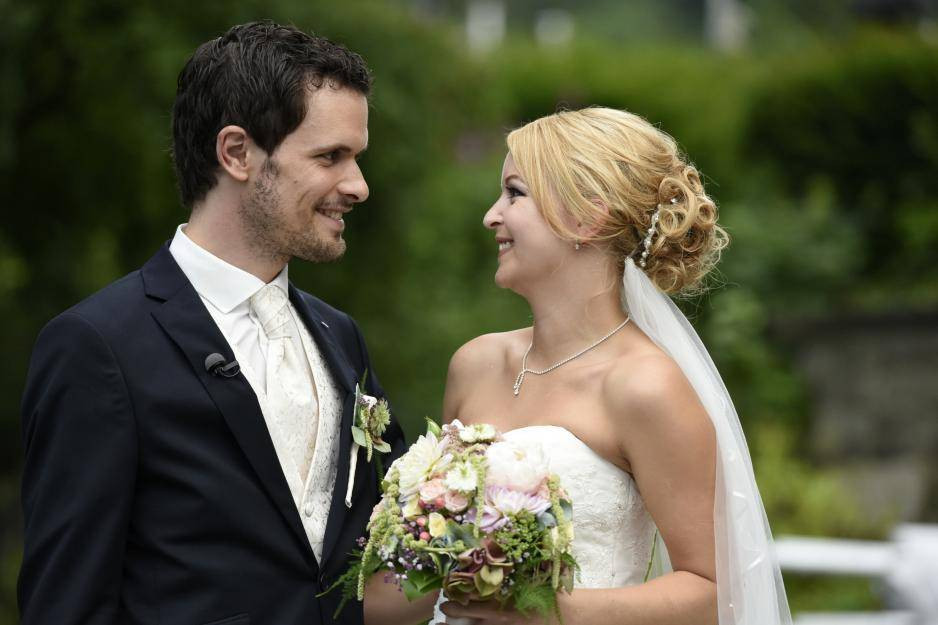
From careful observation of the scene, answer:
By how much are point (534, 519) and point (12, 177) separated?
757 cm

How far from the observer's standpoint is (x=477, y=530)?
3.20 metres

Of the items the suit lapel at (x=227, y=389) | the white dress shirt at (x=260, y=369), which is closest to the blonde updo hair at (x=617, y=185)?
the white dress shirt at (x=260, y=369)

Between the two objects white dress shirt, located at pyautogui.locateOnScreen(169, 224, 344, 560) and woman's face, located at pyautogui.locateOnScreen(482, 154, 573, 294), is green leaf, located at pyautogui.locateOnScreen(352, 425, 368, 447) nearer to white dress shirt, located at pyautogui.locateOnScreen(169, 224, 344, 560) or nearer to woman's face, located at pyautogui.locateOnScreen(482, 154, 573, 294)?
white dress shirt, located at pyautogui.locateOnScreen(169, 224, 344, 560)

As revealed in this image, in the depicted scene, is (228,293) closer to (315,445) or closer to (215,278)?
(215,278)

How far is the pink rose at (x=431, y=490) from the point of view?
10.7ft

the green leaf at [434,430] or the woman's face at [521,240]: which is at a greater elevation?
the woman's face at [521,240]

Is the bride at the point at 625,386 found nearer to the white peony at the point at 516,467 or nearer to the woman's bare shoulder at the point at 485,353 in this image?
the woman's bare shoulder at the point at 485,353

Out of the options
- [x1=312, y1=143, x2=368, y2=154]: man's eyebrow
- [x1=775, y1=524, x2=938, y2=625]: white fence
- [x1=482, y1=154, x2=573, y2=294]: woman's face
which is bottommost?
[x1=775, y1=524, x2=938, y2=625]: white fence

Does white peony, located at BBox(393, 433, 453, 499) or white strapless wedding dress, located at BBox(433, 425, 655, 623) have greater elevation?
white peony, located at BBox(393, 433, 453, 499)

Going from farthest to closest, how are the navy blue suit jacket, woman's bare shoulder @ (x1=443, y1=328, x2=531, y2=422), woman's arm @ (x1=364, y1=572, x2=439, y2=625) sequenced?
woman's bare shoulder @ (x1=443, y1=328, x2=531, y2=422)
woman's arm @ (x1=364, y1=572, x2=439, y2=625)
the navy blue suit jacket

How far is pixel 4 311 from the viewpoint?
10.3 meters

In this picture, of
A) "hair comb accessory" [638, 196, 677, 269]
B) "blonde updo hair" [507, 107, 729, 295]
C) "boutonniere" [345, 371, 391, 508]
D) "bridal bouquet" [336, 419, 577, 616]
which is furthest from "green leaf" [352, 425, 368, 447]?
"hair comb accessory" [638, 196, 677, 269]

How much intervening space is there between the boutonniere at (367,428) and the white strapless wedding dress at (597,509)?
38 cm

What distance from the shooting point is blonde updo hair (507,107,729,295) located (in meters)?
3.86
